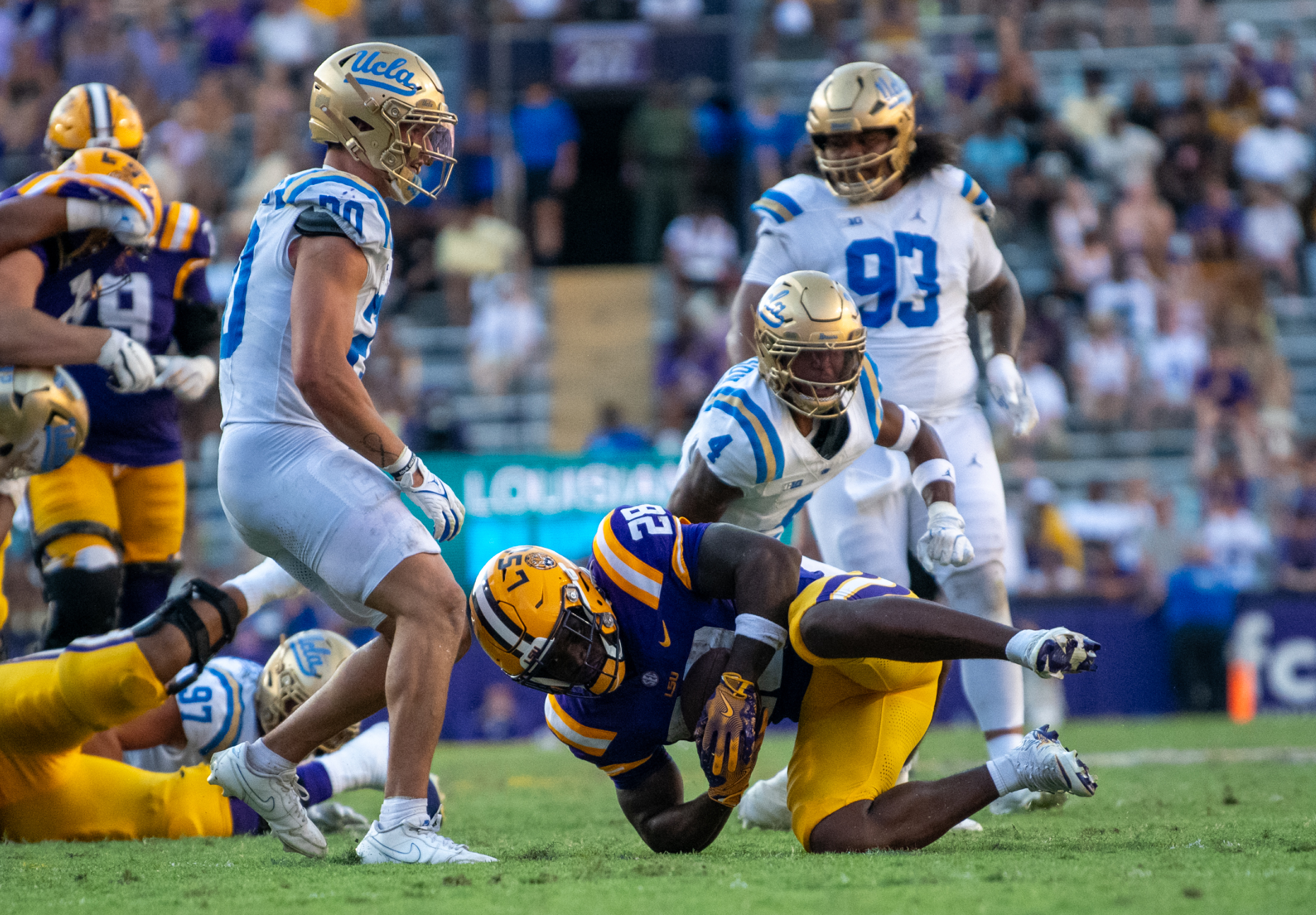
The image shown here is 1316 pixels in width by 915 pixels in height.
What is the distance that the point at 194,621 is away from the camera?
420 cm

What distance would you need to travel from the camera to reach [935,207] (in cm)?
550

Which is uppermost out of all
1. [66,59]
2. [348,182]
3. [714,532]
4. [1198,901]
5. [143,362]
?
[66,59]

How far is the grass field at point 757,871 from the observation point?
3.07 metres

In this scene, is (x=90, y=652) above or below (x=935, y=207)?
below

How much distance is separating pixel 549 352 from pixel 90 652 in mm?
9924

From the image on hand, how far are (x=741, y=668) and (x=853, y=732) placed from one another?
518 millimetres

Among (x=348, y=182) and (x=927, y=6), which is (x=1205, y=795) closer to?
(x=348, y=182)

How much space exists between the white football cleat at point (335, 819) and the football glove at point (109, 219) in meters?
1.97

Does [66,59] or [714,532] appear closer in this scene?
[714,532]

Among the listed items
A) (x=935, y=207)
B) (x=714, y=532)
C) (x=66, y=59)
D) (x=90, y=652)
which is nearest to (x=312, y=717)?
(x=90, y=652)

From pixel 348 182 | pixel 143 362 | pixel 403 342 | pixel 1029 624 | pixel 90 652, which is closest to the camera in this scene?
pixel 348 182

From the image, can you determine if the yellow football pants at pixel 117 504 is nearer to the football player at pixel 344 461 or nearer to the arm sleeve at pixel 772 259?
the football player at pixel 344 461

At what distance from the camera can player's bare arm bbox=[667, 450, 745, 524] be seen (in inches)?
174

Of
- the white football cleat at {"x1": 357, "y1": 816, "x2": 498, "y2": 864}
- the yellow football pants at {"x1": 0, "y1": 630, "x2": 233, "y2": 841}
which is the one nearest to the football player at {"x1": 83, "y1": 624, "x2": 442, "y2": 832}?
the yellow football pants at {"x1": 0, "y1": 630, "x2": 233, "y2": 841}
